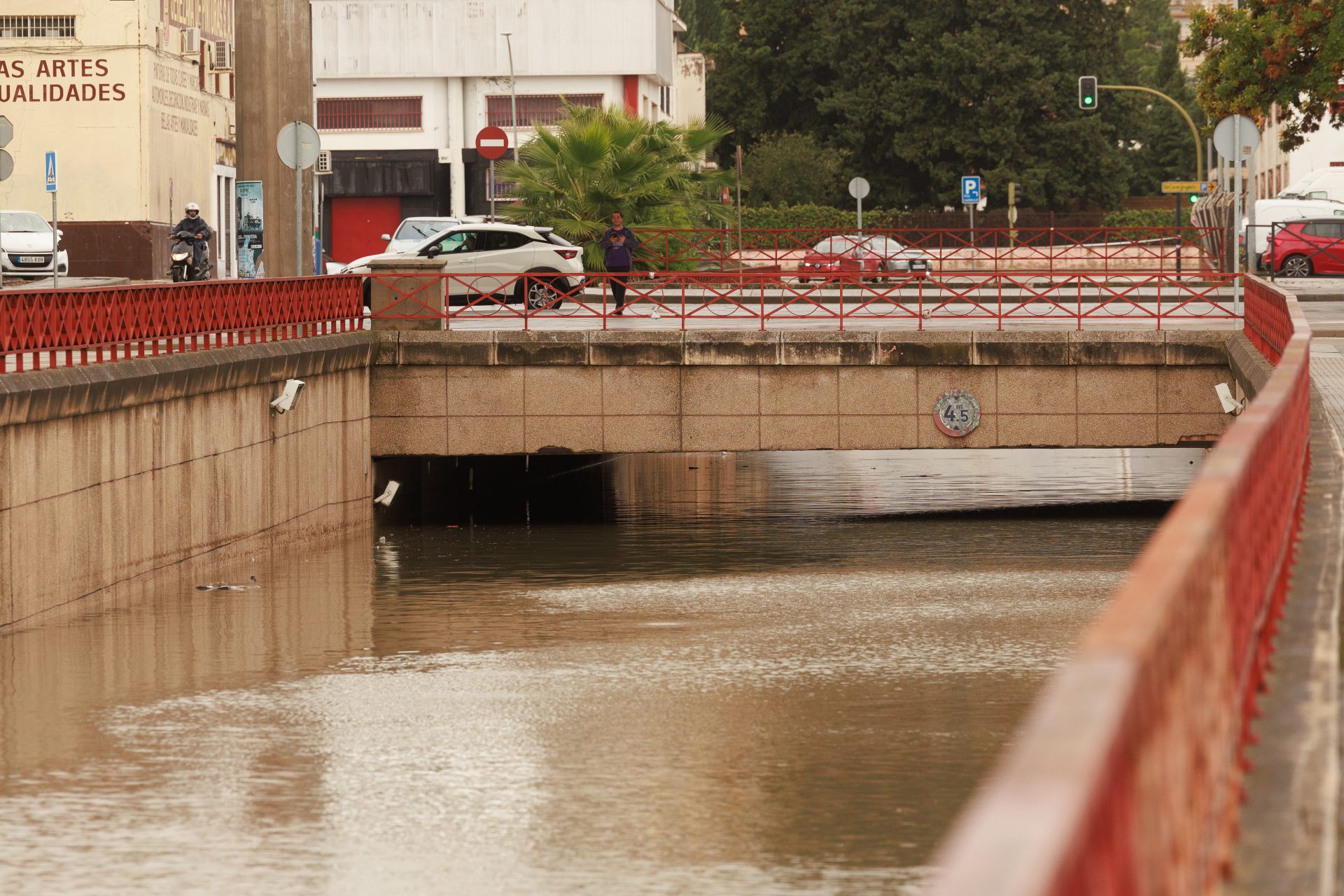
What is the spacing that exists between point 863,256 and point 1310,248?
766 cm

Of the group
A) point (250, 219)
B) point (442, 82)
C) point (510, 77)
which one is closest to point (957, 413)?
point (250, 219)

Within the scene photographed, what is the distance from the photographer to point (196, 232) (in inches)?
1094

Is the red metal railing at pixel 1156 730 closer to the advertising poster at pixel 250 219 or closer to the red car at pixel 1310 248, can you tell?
the advertising poster at pixel 250 219

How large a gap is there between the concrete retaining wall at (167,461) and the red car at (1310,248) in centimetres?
1977

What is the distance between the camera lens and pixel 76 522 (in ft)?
53.1

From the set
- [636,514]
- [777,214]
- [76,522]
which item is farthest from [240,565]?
[777,214]

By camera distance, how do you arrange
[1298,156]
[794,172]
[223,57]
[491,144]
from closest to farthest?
[491,144], [223,57], [1298,156], [794,172]

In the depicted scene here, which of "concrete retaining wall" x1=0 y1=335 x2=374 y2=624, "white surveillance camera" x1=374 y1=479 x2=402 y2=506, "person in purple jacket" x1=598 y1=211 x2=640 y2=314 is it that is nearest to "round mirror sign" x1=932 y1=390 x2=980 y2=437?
"person in purple jacket" x1=598 y1=211 x2=640 y2=314

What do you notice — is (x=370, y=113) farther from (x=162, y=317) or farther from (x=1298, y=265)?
(x=162, y=317)

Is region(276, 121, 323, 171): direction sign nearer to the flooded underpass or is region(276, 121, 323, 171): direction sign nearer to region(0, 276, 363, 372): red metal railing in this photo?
region(0, 276, 363, 372): red metal railing

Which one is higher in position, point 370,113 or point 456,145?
point 370,113

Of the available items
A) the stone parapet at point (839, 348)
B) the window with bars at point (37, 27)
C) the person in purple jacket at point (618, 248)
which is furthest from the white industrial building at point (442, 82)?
the stone parapet at point (839, 348)

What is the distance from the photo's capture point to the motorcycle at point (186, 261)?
27.4m

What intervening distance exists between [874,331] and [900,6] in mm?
46758
